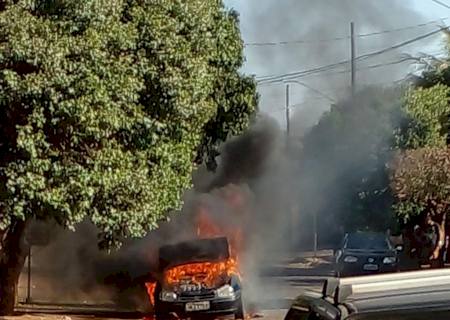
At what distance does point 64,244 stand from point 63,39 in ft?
58.0

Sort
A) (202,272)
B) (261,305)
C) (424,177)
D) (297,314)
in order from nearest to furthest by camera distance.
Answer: (297,314) → (202,272) → (261,305) → (424,177)

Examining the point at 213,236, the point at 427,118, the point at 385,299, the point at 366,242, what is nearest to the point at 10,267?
the point at 213,236

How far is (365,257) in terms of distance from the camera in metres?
28.9

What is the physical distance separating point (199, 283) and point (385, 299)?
1580cm

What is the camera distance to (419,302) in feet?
10.7

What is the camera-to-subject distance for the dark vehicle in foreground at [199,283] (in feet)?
61.3

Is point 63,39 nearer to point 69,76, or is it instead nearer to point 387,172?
point 69,76

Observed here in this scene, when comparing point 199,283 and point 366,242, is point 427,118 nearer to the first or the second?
point 366,242

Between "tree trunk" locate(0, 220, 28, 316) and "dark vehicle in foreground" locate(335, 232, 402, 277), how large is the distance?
431 inches

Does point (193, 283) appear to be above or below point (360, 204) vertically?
below

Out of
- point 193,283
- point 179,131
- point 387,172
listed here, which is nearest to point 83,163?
point 179,131

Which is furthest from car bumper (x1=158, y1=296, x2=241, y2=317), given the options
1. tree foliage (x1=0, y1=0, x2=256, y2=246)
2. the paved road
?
tree foliage (x1=0, y1=0, x2=256, y2=246)

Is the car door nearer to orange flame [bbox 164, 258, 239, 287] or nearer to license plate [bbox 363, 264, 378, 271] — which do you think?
orange flame [bbox 164, 258, 239, 287]

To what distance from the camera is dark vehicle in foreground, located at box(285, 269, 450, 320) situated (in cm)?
315
